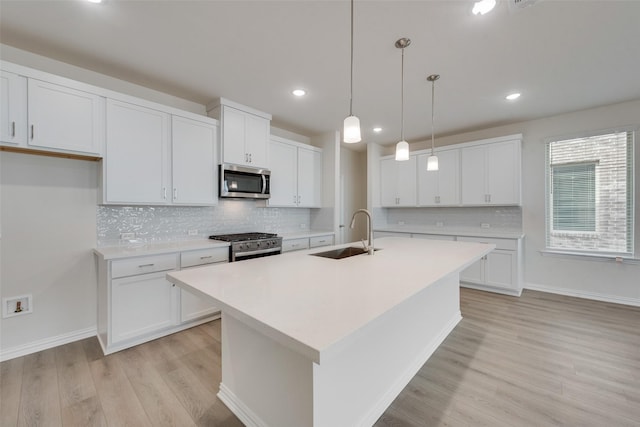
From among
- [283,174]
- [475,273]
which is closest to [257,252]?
[283,174]

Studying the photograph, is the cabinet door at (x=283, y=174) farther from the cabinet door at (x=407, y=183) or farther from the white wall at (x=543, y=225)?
the white wall at (x=543, y=225)

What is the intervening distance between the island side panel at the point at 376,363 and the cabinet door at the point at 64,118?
2.66m

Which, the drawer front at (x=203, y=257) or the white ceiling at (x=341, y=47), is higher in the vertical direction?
the white ceiling at (x=341, y=47)

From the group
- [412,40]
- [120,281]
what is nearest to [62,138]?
[120,281]

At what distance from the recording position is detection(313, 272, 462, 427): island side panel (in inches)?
45.8

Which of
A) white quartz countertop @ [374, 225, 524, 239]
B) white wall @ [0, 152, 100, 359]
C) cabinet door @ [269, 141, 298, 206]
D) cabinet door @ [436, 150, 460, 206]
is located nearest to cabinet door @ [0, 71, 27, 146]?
white wall @ [0, 152, 100, 359]

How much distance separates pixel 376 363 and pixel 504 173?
3731 millimetres

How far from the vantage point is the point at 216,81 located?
2.77 metres

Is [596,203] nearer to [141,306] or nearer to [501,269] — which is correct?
[501,269]

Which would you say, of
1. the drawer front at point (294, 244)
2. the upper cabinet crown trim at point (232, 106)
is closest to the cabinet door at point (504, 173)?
the drawer front at point (294, 244)

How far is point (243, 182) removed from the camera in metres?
3.44

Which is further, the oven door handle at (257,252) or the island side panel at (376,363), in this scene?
the oven door handle at (257,252)

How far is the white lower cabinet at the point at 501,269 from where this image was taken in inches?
147

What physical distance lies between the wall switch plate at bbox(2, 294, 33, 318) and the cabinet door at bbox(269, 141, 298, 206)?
257cm
